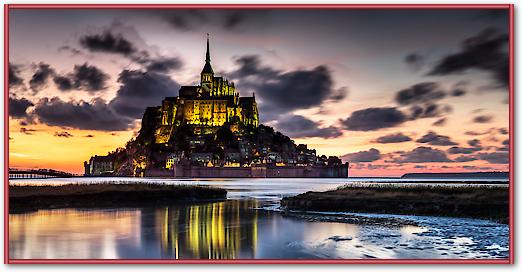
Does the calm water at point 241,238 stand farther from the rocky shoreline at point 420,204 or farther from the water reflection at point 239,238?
the rocky shoreline at point 420,204

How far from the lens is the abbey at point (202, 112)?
256 ft

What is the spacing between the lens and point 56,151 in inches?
423

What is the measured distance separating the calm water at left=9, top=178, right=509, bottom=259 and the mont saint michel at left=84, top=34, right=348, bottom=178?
65580 mm

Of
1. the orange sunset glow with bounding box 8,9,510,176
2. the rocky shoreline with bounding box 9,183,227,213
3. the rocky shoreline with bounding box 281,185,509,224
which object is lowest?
the rocky shoreline with bounding box 9,183,227,213

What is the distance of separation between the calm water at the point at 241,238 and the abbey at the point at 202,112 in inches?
2574

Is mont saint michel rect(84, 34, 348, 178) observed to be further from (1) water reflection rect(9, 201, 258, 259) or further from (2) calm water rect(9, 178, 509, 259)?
(2) calm water rect(9, 178, 509, 259)

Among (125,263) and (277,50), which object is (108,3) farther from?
(125,263)

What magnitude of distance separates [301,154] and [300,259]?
8049 cm

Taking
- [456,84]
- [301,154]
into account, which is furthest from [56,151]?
[301,154]

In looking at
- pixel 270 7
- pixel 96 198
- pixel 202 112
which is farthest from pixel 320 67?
pixel 202 112

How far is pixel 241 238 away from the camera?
9711 mm

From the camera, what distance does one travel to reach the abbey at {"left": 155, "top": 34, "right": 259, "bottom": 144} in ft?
256

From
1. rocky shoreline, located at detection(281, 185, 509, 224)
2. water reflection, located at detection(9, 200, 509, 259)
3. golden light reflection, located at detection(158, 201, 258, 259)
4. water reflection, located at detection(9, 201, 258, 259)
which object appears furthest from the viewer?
rocky shoreline, located at detection(281, 185, 509, 224)

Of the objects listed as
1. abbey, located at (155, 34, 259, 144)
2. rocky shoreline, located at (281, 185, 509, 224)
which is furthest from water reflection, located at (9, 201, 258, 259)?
abbey, located at (155, 34, 259, 144)
